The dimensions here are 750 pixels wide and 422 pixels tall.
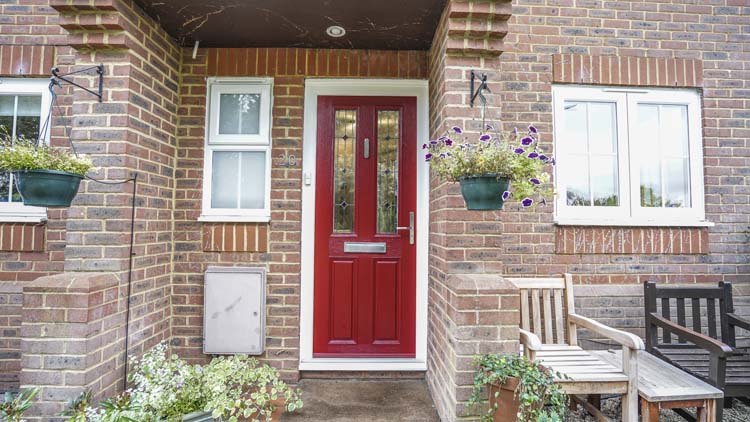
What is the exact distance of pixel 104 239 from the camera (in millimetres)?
2346

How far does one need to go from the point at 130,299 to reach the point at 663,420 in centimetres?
373

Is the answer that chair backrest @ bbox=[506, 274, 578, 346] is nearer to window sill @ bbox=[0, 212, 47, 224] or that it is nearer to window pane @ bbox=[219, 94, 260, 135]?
window pane @ bbox=[219, 94, 260, 135]

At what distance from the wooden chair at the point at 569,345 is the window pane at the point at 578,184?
664 mm

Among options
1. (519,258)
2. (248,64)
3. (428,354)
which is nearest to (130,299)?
(248,64)

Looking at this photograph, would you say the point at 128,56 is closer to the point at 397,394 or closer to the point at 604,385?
the point at 397,394

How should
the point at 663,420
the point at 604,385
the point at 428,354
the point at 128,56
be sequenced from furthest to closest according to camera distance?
the point at 428,354, the point at 663,420, the point at 128,56, the point at 604,385

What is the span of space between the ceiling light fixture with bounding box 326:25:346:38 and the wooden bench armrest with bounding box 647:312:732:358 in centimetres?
310

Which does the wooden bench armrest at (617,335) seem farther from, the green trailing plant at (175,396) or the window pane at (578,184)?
the green trailing plant at (175,396)

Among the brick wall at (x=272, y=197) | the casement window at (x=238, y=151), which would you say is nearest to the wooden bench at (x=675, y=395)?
the brick wall at (x=272, y=197)

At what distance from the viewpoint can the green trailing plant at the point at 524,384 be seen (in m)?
1.94

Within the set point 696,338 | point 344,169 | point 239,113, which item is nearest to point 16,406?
A: point 239,113

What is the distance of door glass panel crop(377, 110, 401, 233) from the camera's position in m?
3.12

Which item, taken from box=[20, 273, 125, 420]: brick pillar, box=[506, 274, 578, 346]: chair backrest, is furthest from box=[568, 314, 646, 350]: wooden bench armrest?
box=[20, 273, 125, 420]: brick pillar

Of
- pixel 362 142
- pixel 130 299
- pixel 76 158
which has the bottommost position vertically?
pixel 130 299
